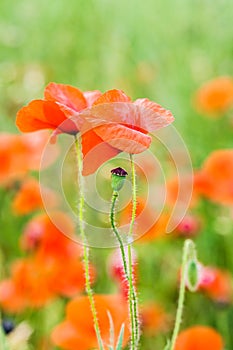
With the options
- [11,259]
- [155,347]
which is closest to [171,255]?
[155,347]

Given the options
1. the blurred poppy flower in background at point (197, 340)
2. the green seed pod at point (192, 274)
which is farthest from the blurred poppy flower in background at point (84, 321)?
the green seed pod at point (192, 274)

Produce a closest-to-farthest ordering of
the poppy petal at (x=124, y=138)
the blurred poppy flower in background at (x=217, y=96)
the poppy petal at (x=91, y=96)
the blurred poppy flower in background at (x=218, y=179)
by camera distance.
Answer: the poppy petal at (x=124, y=138) < the poppy petal at (x=91, y=96) < the blurred poppy flower in background at (x=218, y=179) < the blurred poppy flower in background at (x=217, y=96)

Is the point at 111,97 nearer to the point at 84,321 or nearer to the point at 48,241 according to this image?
the point at 84,321

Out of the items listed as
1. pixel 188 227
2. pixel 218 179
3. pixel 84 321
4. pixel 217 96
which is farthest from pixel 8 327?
pixel 217 96

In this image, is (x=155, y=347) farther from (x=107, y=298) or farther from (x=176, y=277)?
(x=107, y=298)

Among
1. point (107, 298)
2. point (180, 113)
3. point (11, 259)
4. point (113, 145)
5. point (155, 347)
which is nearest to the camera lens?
point (113, 145)

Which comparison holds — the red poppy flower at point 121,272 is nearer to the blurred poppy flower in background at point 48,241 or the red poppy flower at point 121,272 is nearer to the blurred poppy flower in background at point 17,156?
the blurred poppy flower in background at point 48,241
